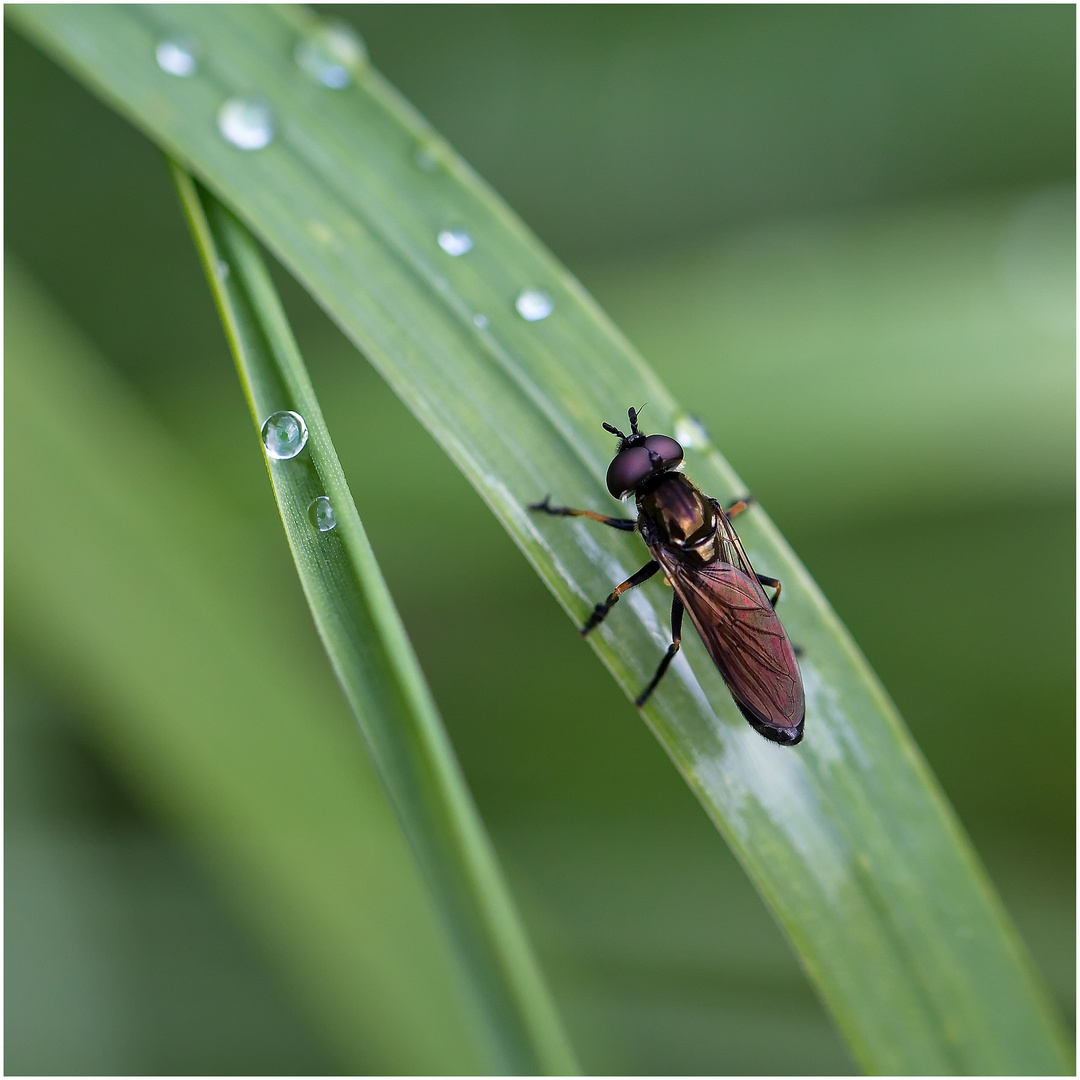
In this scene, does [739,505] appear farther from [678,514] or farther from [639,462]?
[639,462]

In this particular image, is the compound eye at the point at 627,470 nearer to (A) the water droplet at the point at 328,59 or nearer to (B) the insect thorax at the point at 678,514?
(B) the insect thorax at the point at 678,514

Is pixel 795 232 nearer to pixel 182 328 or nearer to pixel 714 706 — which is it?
pixel 714 706

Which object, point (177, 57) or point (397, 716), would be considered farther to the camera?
point (177, 57)

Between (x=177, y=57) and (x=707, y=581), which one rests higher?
(x=177, y=57)

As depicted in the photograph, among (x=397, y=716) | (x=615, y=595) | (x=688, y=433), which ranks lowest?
(x=397, y=716)

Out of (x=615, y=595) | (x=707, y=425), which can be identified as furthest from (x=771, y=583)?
(x=707, y=425)

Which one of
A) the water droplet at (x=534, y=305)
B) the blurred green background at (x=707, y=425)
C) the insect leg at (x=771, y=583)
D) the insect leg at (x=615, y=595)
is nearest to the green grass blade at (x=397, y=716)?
the insect leg at (x=615, y=595)

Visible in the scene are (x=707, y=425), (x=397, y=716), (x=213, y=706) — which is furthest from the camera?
(x=707, y=425)
